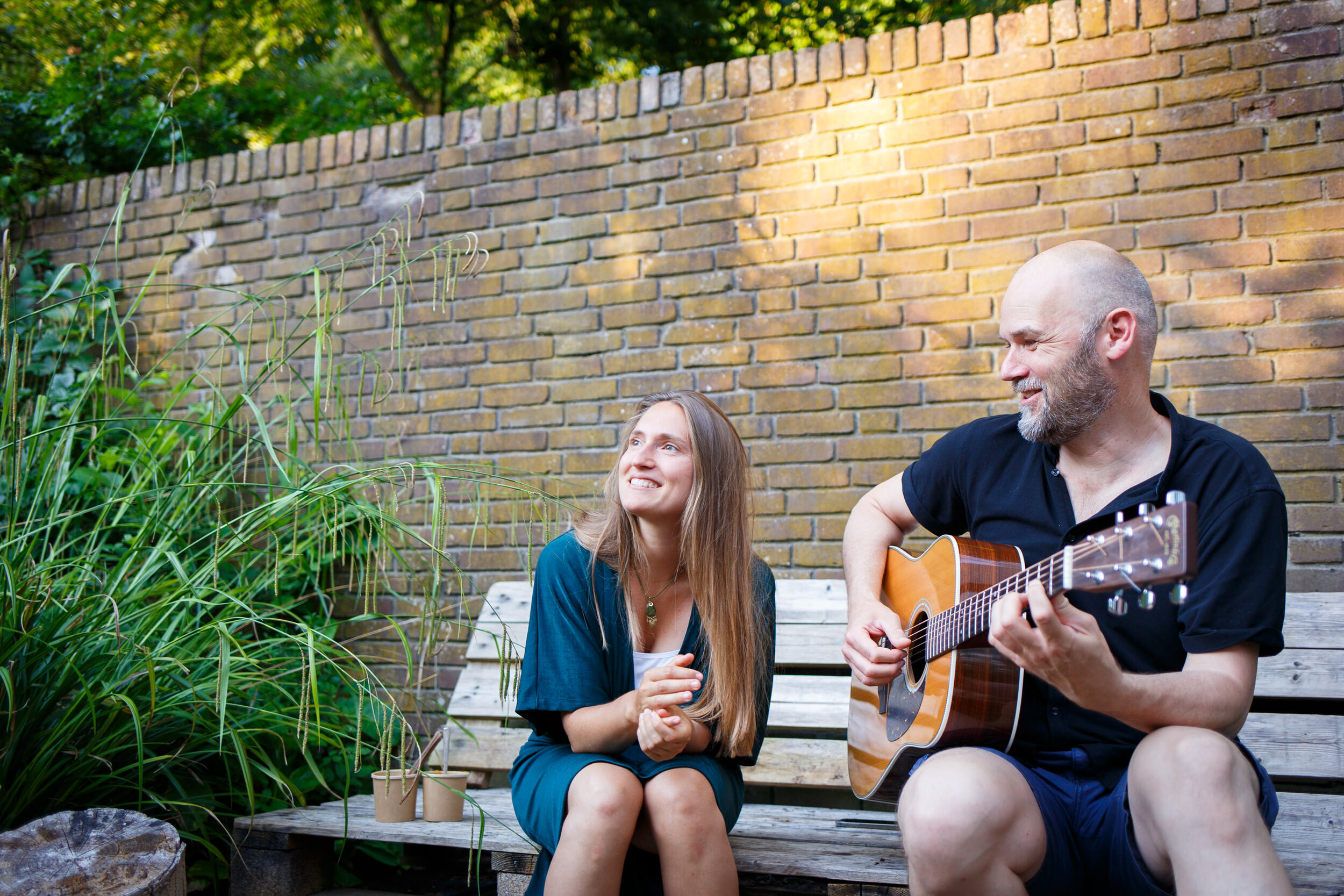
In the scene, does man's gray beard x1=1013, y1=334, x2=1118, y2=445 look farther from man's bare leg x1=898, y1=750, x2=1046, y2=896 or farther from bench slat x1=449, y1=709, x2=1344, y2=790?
bench slat x1=449, y1=709, x2=1344, y2=790

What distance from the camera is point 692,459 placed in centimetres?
207

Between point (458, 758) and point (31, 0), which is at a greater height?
point (31, 0)

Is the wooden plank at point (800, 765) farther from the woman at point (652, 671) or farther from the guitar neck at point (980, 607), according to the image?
the guitar neck at point (980, 607)

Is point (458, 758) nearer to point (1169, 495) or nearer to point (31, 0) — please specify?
point (1169, 495)

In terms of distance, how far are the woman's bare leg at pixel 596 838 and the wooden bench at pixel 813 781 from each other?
0.91ft

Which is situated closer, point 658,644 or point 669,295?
point 658,644

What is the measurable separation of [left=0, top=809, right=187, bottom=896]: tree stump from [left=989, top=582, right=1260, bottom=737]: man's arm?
156cm

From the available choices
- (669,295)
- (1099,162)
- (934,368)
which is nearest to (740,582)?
(934,368)

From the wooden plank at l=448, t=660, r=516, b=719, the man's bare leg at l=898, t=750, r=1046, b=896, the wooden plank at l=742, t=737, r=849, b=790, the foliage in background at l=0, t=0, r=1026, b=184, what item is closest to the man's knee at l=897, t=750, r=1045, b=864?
the man's bare leg at l=898, t=750, r=1046, b=896

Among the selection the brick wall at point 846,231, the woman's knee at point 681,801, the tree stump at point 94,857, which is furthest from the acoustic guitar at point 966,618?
the tree stump at point 94,857

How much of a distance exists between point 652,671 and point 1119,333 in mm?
1060

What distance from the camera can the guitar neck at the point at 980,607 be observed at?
55.7 inches

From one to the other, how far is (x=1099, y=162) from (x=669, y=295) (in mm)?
1384

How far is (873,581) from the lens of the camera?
2.15 m
